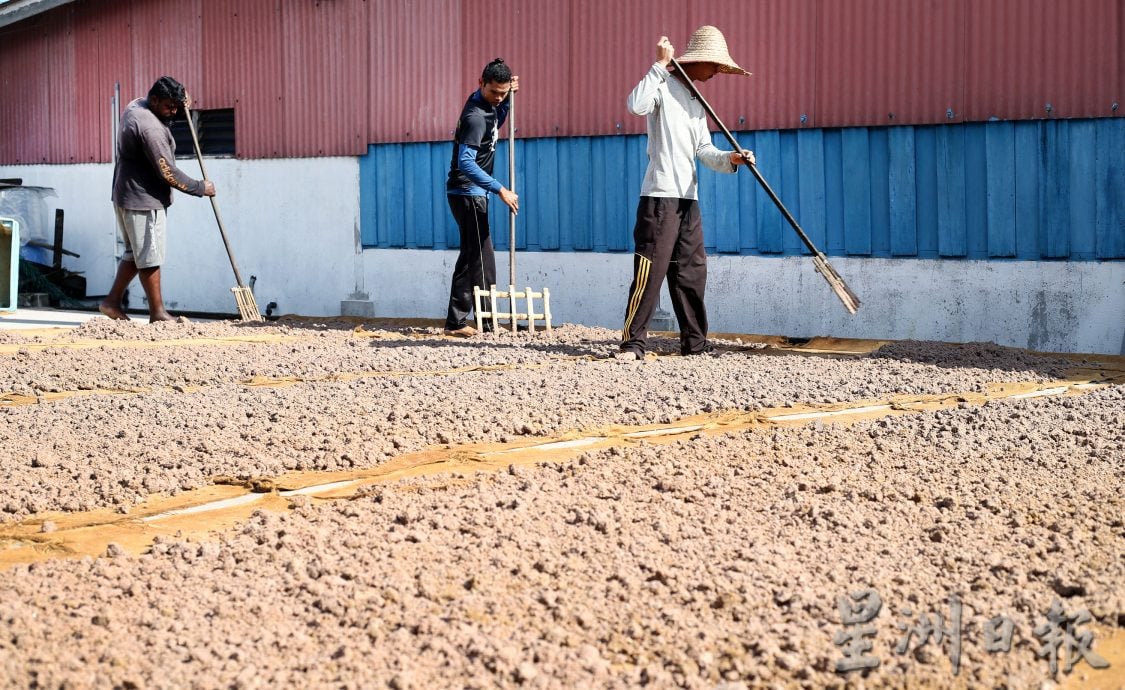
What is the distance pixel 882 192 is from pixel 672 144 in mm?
2692

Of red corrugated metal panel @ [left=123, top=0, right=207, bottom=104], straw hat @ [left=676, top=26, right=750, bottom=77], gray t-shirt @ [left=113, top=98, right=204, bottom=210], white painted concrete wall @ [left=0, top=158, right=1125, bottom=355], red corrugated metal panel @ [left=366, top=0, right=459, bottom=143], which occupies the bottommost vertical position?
white painted concrete wall @ [left=0, top=158, right=1125, bottom=355]

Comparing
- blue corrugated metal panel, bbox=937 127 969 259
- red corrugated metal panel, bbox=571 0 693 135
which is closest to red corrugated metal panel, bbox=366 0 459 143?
red corrugated metal panel, bbox=571 0 693 135

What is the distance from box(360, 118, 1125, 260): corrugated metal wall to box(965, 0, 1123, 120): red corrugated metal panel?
156 mm

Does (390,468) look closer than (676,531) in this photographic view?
No

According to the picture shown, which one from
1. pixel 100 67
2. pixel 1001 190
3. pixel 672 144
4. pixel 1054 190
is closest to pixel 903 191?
pixel 1001 190

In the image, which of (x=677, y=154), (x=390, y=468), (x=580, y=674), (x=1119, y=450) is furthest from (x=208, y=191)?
(x=580, y=674)

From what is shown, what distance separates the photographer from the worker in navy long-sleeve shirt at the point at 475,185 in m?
10.8

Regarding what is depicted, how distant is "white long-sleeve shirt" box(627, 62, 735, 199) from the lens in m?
9.27

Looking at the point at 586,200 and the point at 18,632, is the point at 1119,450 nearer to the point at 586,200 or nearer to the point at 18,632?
the point at 18,632

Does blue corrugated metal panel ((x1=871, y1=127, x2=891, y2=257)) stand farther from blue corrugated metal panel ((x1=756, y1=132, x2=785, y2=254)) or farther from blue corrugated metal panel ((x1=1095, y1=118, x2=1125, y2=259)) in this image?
blue corrugated metal panel ((x1=1095, y1=118, x2=1125, y2=259))

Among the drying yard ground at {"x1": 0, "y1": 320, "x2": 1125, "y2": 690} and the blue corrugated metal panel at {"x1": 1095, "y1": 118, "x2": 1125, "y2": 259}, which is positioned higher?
the blue corrugated metal panel at {"x1": 1095, "y1": 118, "x2": 1125, "y2": 259}

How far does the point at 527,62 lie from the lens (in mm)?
13477

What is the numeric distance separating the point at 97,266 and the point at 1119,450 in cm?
1511

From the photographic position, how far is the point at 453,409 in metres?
6.80
